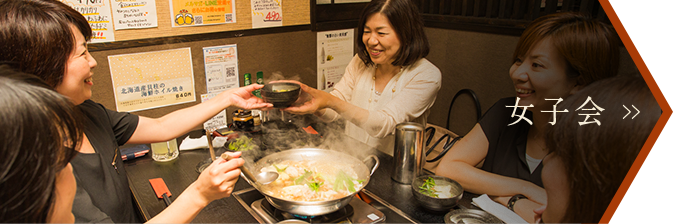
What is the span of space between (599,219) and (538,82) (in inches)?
38.5

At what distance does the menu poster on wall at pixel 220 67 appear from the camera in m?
2.70

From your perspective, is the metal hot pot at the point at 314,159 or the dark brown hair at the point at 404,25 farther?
the dark brown hair at the point at 404,25

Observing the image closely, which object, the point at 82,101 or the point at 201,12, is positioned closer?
the point at 82,101

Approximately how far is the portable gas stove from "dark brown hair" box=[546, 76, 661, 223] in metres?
0.66

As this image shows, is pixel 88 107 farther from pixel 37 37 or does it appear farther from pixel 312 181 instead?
pixel 312 181

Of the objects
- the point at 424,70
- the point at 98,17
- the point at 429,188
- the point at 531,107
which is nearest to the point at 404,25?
the point at 424,70

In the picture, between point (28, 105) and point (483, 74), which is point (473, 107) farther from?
Answer: point (28, 105)

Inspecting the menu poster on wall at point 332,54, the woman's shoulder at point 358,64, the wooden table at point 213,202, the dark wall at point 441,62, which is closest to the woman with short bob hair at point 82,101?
the wooden table at point 213,202

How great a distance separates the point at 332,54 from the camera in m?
3.30

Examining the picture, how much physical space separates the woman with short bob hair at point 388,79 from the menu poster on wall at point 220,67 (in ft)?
2.90

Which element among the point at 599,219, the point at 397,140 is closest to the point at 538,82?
the point at 397,140

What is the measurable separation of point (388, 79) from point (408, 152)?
36.4 inches

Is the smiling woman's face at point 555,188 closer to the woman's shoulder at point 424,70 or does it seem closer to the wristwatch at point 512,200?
the wristwatch at point 512,200

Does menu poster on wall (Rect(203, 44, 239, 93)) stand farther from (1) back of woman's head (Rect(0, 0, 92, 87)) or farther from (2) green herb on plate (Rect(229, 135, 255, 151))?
(1) back of woman's head (Rect(0, 0, 92, 87))
